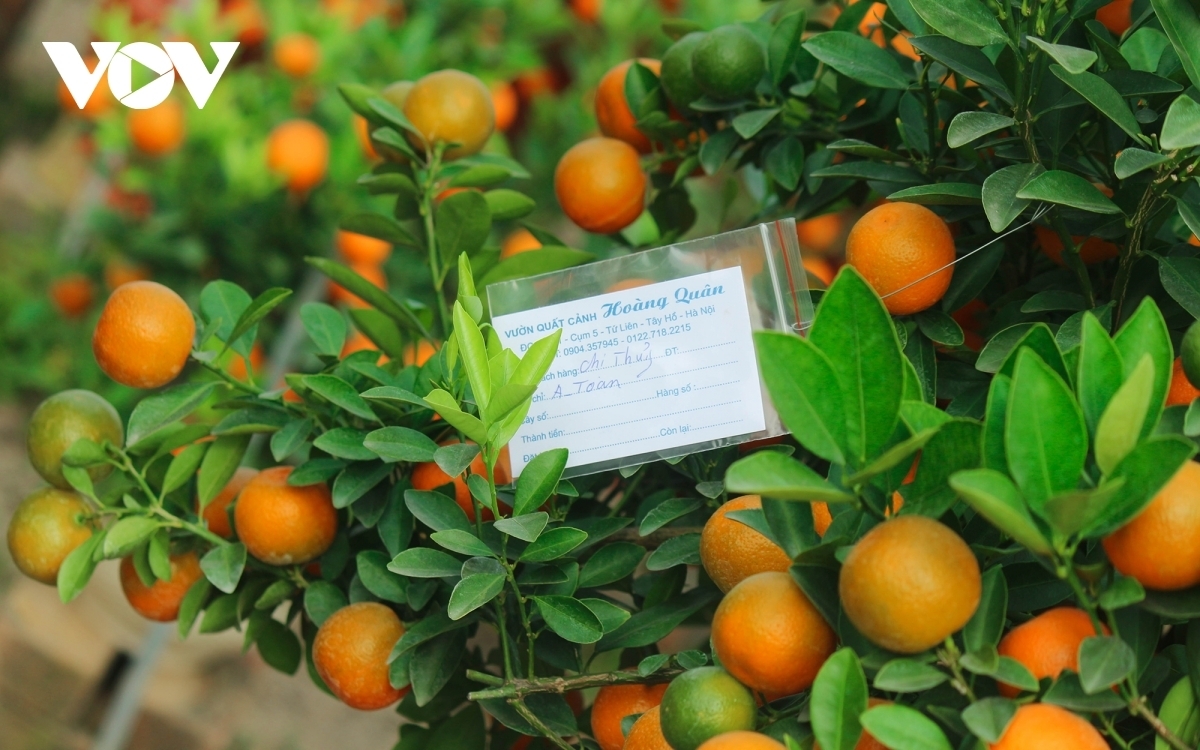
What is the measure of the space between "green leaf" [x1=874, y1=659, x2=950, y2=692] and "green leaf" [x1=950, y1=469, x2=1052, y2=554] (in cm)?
7

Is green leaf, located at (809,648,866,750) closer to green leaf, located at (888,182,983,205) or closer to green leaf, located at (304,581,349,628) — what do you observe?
green leaf, located at (888,182,983,205)

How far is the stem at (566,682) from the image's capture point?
601 mm

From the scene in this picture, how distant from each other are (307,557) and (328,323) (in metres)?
0.18

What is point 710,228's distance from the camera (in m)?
1.13

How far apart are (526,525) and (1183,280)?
1.38 feet

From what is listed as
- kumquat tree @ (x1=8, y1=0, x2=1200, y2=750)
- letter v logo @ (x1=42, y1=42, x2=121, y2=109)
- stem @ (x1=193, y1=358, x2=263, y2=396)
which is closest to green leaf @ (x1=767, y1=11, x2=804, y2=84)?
kumquat tree @ (x1=8, y1=0, x2=1200, y2=750)

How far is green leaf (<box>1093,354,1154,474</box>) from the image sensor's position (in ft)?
1.37

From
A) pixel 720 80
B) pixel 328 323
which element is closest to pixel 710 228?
pixel 720 80

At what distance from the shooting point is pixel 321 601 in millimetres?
727

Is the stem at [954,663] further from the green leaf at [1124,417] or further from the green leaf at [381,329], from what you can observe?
the green leaf at [381,329]

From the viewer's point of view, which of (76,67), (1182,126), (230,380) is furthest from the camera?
(76,67)

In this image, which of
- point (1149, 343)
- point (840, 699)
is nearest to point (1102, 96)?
point (1149, 343)

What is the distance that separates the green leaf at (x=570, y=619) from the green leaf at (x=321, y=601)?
0.19m

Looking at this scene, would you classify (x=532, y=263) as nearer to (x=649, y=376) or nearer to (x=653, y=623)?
(x=649, y=376)
